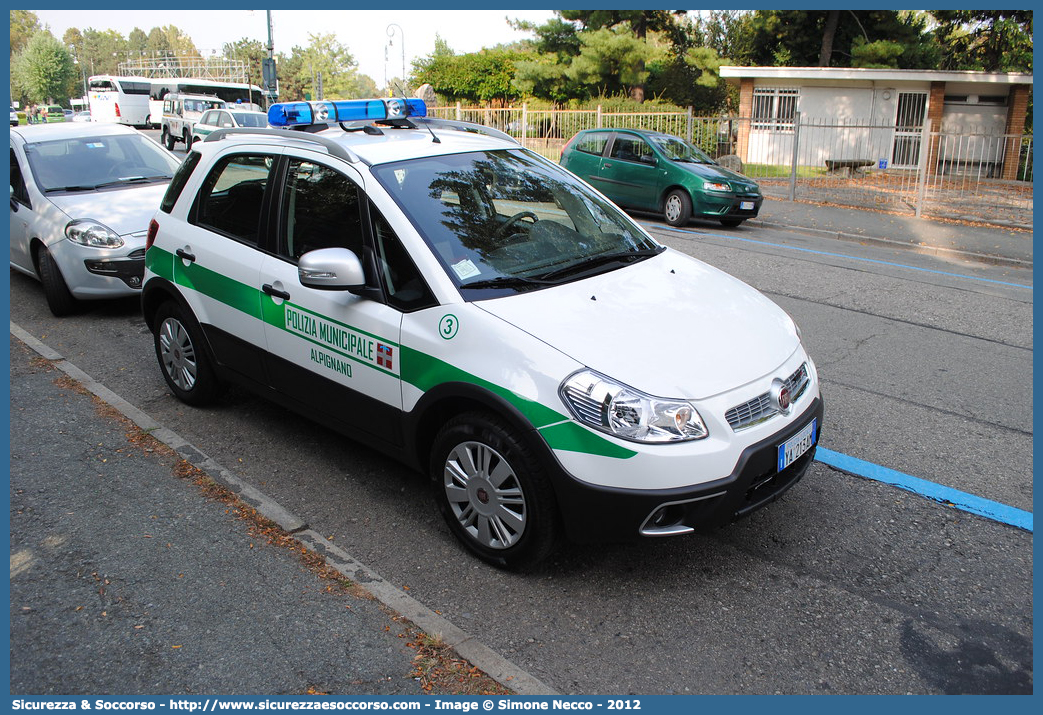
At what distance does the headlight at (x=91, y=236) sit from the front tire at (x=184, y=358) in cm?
238

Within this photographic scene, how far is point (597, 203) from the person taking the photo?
488cm

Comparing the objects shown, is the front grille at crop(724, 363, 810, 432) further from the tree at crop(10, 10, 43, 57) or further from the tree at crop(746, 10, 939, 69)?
the tree at crop(10, 10, 43, 57)

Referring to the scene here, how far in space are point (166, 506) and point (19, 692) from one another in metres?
1.33

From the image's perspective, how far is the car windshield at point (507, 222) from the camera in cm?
391

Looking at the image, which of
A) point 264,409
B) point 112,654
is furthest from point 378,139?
point 112,654

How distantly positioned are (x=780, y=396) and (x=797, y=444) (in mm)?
241

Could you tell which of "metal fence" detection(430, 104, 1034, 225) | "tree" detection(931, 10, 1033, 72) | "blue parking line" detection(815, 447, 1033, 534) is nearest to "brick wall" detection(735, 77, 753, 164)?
"metal fence" detection(430, 104, 1034, 225)

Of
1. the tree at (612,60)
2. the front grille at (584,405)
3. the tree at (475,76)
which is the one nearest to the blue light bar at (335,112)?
the front grille at (584,405)

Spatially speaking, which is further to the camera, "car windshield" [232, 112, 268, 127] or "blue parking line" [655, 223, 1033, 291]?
"car windshield" [232, 112, 268, 127]

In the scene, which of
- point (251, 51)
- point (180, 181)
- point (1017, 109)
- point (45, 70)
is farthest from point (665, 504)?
point (45, 70)

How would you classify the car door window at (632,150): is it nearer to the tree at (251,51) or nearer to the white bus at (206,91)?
the white bus at (206,91)

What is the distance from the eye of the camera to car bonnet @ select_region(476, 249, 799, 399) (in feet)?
11.0

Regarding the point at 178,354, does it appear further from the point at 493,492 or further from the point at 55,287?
the point at 55,287

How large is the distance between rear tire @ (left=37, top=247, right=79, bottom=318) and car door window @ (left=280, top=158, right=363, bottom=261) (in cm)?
419
